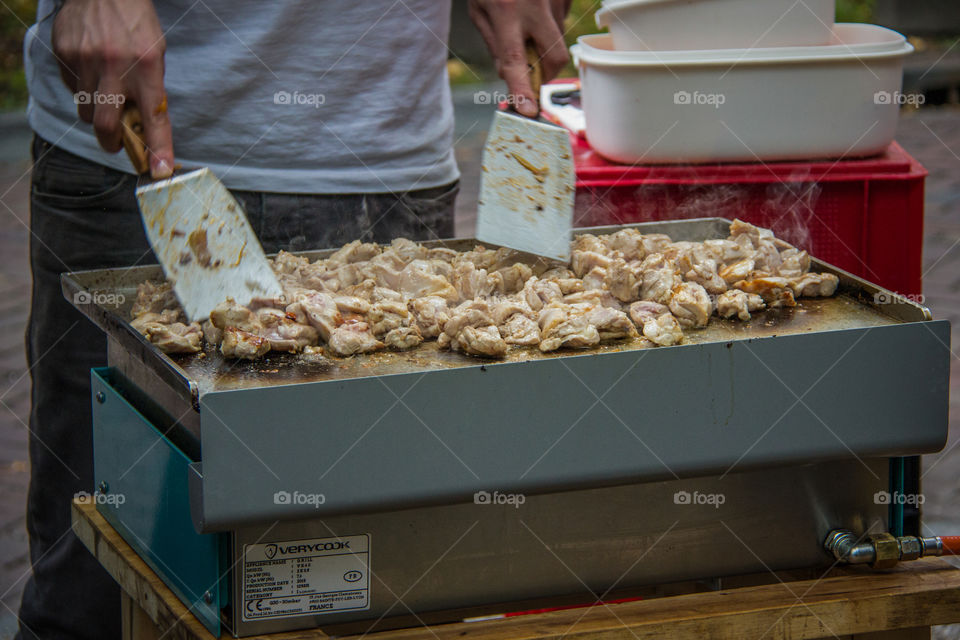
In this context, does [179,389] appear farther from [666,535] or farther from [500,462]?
[666,535]

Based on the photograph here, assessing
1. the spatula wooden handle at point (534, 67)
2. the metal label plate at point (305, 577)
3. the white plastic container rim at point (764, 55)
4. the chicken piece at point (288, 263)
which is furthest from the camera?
the white plastic container rim at point (764, 55)

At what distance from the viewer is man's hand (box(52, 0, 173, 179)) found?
4.88 ft

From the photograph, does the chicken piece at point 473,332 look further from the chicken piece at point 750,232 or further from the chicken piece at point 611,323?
the chicken piece at point 750,232

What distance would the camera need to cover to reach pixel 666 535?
137cm

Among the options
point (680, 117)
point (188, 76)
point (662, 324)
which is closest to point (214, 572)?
point (662, 324)

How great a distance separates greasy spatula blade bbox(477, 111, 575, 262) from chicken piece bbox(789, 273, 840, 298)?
0.35 m

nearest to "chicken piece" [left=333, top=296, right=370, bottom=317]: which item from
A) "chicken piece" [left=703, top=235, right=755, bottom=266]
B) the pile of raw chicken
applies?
the pile of raw chicken

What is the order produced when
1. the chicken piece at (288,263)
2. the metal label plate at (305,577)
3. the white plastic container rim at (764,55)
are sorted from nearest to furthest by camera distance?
the metal label plate at (305,577) < the chicken piece at (288,263) < the white plastic container rim at (764,55)

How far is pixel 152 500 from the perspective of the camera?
138 centimetres

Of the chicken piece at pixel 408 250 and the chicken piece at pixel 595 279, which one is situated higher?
the chicken piece at pixel 408 250

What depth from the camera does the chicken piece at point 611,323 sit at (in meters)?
1.40

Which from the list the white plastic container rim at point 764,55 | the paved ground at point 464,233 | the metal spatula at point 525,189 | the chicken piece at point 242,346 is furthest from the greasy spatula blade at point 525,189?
the paved ground at point 464,233

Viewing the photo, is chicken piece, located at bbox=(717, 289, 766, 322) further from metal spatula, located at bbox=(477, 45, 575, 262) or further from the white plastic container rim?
the white plastic container rim

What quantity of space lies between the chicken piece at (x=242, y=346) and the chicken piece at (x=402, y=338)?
0.16 m
